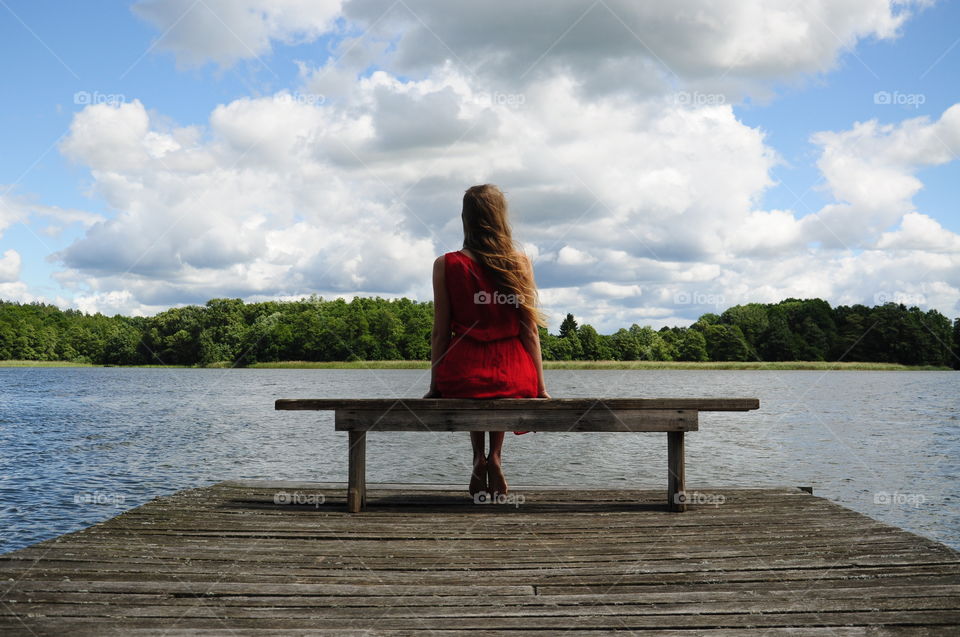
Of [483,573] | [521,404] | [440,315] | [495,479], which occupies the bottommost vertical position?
[483,573]

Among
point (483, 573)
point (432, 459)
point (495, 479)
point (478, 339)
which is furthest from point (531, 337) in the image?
point (432, 459)

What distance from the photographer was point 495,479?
6.22m

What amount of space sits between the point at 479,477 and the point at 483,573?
192 centimetres

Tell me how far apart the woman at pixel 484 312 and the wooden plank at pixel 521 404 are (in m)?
0.20

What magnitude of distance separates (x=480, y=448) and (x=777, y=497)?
2922mm

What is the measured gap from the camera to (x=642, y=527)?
5562mm

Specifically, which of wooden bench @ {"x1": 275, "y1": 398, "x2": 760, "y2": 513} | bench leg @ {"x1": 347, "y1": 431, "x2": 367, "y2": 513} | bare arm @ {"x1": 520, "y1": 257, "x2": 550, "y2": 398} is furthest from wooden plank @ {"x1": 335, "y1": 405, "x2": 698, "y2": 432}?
bare arm @ {"x1": 520, "y1": 257, "x2": 550, "y2": 398}

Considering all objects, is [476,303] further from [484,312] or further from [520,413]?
[520,413]

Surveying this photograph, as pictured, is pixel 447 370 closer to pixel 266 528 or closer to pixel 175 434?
pixel 266 528

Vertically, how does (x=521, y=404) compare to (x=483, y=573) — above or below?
above

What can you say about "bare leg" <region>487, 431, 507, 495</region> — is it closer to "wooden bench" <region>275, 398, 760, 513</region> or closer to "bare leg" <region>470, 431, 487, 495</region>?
"bare leg" <region>470, 431, 487, 495</region>

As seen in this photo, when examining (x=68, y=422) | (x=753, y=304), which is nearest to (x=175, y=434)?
(x=68, y=422)

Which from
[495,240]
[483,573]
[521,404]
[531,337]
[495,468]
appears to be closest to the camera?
[483,573]

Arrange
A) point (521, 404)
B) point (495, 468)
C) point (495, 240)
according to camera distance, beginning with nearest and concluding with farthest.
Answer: point (521, 404) < point (495, 240) < point (495, 468)
